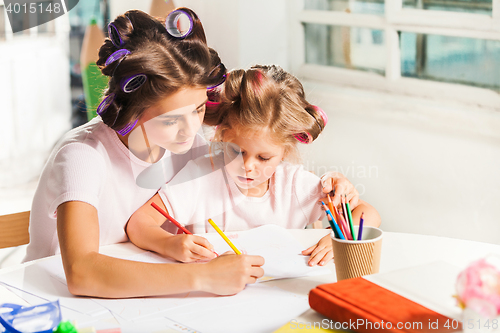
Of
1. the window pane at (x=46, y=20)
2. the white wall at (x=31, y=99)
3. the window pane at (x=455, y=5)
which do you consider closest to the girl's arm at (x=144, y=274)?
the window pane at (x=455, y=5)

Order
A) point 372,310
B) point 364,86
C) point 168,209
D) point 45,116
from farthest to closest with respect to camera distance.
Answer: point 45,116 → point 364,86 → point 168,209 → point 372,310

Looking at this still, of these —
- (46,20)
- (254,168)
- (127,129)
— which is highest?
(46,20)

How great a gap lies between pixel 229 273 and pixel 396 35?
3.47ft

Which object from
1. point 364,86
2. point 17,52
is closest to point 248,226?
point 364,86

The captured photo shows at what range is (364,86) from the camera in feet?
5.08

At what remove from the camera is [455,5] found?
1.31 metres

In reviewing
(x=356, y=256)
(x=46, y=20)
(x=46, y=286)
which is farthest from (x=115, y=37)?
(x=46, y=20)

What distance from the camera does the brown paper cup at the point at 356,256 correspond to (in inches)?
25.2

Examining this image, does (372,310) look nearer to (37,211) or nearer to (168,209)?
(168,209)

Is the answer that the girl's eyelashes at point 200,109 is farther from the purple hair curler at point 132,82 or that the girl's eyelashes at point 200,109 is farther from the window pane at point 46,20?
the window pane at point 46,20

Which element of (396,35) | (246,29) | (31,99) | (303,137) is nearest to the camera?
(303,137)

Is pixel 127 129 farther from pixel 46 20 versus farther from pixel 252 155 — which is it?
pixel 46 20

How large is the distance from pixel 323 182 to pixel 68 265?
0.52 m

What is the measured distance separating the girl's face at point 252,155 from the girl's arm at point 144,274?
29 cm
